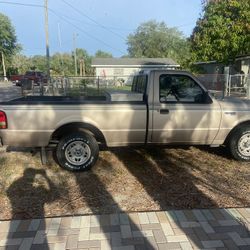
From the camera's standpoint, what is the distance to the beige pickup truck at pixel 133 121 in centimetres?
514

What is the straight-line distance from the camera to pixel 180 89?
5715 mm

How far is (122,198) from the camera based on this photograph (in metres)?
4.35

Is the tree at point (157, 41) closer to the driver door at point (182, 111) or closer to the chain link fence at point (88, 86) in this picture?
the chain link fence at point (88, 86)

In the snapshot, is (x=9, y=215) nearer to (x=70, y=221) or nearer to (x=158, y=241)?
(x=70, y=221)

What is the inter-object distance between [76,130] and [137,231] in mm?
2440

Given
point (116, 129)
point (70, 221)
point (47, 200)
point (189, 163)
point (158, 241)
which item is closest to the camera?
point (158, 241)

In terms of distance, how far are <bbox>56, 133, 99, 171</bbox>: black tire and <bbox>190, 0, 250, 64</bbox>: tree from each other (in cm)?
1421

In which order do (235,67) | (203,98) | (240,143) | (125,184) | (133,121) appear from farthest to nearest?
(235,67) < (240,143) < (203,98) < (133,121) < (125,184)

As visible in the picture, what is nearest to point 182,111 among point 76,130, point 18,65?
point 76,130

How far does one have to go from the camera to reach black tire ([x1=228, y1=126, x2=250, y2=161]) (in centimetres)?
584

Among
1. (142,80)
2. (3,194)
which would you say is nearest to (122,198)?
(3,194)

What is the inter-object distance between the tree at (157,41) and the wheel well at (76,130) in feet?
220

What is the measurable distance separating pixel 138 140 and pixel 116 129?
483 millimetres

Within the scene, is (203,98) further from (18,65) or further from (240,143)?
(18,65)
